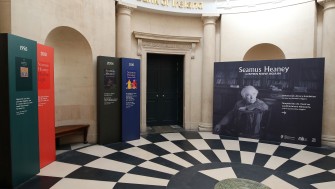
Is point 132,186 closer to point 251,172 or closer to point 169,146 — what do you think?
point 251,172

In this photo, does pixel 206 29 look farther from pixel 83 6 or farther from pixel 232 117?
pixel 83 6

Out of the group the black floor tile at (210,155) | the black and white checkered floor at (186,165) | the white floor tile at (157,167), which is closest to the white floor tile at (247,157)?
the black and white checkered floor at (186,165)

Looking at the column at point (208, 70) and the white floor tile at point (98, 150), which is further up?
the column at point (208, 70)

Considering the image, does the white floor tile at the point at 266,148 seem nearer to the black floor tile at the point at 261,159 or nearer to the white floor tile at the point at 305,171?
the black floor tile at the point at 261,159

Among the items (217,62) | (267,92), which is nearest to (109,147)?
(217,62)

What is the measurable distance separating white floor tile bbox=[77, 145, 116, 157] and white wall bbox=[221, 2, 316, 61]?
4.66m

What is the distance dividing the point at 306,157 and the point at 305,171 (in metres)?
0.95

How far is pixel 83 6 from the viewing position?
5430 mm

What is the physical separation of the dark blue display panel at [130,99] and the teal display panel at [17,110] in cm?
243

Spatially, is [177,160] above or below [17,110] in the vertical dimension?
below

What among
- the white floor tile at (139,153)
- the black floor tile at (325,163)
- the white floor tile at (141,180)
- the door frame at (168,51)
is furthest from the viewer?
the door frame at (168,51)

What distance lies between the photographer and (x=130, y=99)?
239 inches

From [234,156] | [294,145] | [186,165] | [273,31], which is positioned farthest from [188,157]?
[273,31]

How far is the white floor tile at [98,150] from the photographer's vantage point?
500cm
